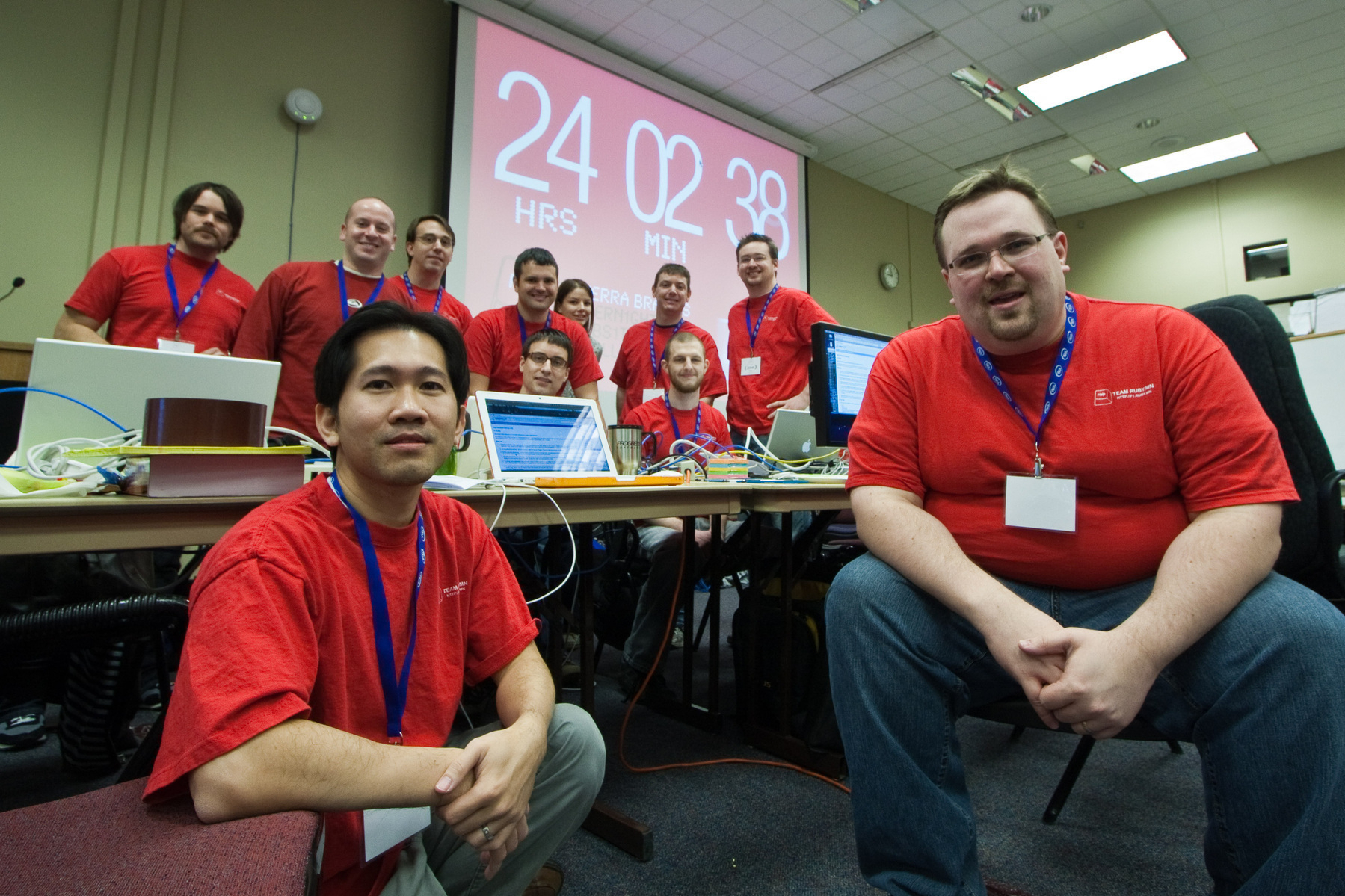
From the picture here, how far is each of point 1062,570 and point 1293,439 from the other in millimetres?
542

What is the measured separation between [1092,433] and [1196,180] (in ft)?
24.2

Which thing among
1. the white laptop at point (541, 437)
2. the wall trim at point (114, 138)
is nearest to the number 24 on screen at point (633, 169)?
the wall trim at point (114, 138)

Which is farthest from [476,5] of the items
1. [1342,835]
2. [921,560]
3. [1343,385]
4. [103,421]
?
[1342,835]

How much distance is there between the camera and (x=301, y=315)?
2391mm

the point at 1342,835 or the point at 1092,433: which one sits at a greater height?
the point at 1092,433

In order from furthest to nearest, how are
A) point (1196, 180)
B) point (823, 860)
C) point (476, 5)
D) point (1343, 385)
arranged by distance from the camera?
point (1196, 180), point (476, 5), point (1343, 385), point (823, 860)

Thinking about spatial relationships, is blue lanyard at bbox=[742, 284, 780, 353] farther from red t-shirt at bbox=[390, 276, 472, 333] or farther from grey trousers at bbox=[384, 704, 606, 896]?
grey trousers at bbox=[384, 704, 606, 896]

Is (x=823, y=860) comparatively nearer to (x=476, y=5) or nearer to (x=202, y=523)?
(x=202, y=523)

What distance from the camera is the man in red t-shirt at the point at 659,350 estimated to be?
10.5 feet

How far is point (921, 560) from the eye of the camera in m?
1.01

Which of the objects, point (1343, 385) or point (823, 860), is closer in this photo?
point (823, 860)

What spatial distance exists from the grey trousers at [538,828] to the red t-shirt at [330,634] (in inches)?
1.7

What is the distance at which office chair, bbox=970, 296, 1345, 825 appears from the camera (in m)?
1.18

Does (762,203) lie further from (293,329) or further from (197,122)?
(293,329)
